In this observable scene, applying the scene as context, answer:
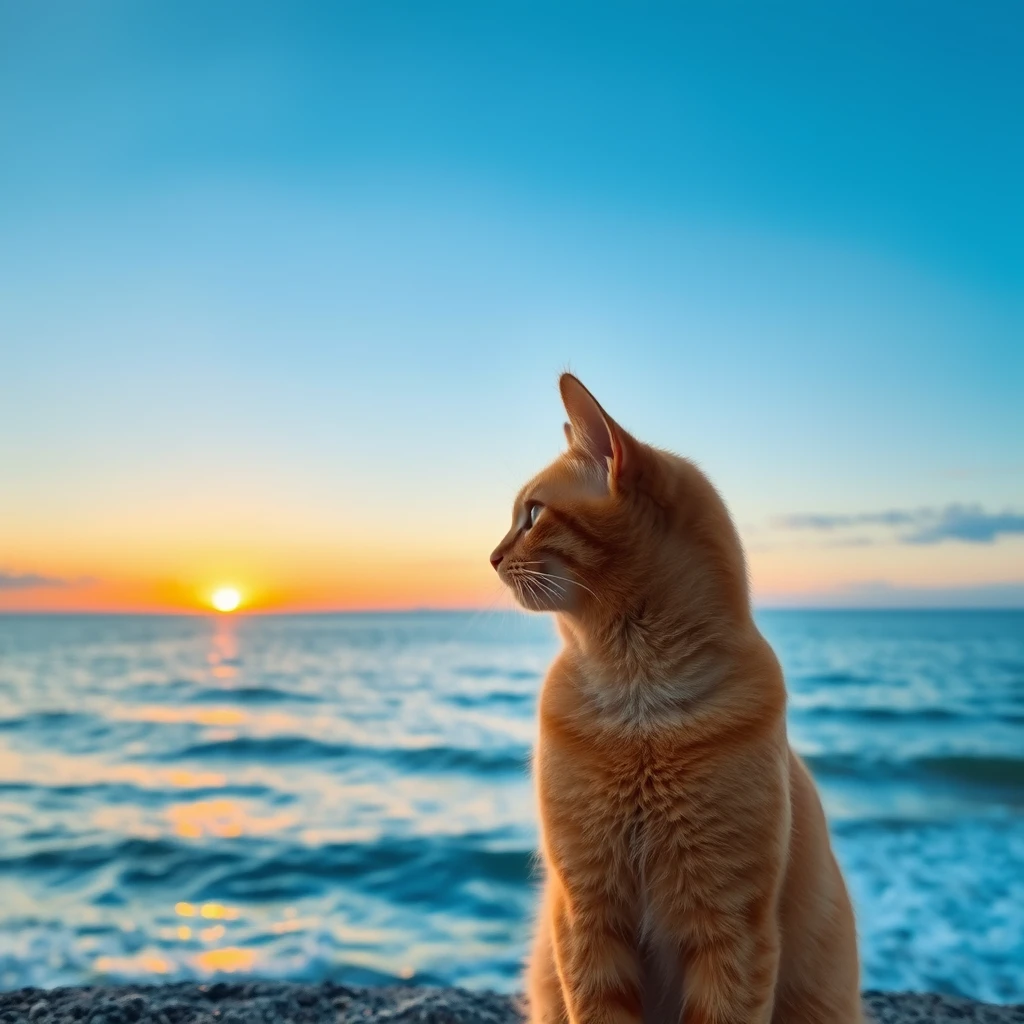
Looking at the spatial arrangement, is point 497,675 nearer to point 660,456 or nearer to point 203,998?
point 203,998

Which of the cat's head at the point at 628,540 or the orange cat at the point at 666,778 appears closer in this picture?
the orange cat at the point at 666,778

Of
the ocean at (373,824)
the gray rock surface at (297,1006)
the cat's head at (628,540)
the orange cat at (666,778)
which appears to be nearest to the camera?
the orange cat at (666,778)

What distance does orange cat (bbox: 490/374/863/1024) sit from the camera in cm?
170

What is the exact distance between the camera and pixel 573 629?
196cm

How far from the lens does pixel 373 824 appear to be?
6973mm

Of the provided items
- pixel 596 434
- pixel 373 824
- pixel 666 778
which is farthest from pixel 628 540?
pixel 373 824

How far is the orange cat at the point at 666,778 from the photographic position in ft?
5.58

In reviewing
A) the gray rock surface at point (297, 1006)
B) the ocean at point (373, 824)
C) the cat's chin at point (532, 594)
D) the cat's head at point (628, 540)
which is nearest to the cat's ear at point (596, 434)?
the cat's head at point (628, 540)

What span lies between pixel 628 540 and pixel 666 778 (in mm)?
475

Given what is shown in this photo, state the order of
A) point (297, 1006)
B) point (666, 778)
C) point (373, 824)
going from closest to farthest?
point (666, 778), point (297, 1006), point (373, 824)

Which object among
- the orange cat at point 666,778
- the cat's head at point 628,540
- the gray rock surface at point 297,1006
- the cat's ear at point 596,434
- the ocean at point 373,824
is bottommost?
the ocean at point 373,824

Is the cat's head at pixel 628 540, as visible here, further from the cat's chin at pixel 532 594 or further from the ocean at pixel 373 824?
the ocean at pixel 373 824

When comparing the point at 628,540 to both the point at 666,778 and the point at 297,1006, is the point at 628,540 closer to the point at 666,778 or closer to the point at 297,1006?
the point at 666,778

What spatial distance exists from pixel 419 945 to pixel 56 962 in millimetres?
1720
